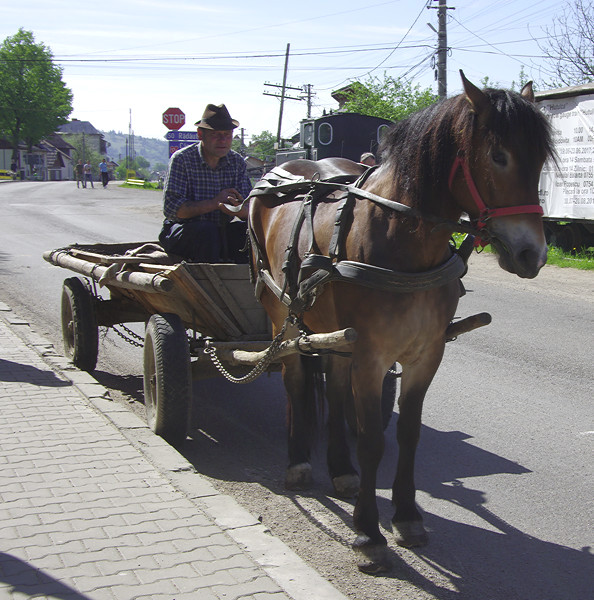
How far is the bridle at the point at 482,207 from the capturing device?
126 inches

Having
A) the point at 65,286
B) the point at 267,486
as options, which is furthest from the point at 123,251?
the point at 267,486

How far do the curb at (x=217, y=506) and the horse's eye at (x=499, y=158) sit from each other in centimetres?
191

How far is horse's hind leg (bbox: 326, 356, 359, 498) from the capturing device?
14.8 ft

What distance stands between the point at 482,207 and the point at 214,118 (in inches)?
118

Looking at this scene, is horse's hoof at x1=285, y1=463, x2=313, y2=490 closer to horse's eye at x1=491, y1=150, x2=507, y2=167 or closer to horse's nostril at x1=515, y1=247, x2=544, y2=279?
horse's nostril at x1=515, y1=247, x2=544, y2=279

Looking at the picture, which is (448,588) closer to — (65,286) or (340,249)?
(340,249)

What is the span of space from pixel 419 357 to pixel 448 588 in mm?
1074

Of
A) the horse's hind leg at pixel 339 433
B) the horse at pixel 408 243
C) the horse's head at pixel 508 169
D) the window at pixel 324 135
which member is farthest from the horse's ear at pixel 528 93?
the window at pixel 324 135

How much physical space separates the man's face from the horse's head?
113 inches

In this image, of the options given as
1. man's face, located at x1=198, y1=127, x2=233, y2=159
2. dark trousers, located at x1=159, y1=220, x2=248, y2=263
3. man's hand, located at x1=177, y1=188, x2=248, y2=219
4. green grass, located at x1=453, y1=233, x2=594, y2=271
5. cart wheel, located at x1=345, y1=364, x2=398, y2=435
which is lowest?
cart wheel, located at x1=345, y1=364, x2=398, y2=435

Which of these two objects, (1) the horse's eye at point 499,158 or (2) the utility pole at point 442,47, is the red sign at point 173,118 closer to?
(2) the utility pole at point 442,47

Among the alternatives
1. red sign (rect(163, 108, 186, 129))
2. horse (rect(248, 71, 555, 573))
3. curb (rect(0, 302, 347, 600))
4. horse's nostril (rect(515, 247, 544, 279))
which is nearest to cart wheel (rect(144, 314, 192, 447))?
curb (rect(0, 302, 347, 600))

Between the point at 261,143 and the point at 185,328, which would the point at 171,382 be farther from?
the point at 261,143

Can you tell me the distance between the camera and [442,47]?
23.8 meters
